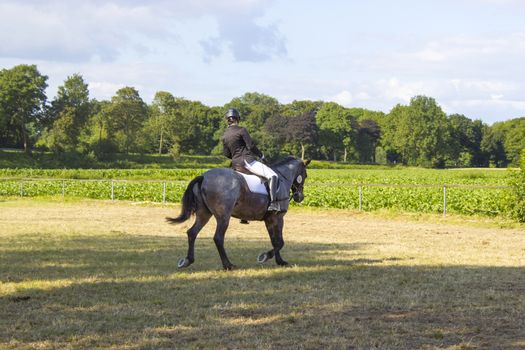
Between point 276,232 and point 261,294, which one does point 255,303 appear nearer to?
point 261,294

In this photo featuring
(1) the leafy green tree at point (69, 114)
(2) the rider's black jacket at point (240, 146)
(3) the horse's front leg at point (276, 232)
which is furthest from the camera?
(1) the leafy green tree at point (69, 114)

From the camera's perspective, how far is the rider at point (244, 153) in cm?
1048

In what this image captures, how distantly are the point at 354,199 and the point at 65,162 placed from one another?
50.3 meters

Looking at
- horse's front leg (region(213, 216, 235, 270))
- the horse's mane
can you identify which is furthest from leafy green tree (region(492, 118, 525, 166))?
horse's front leg (region(213, 216, 235, 270))

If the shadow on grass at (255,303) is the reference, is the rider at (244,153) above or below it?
above

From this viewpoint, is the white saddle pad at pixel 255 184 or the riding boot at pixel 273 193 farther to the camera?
the riding boot at pixel 273 193

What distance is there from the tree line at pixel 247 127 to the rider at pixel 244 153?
157 ft

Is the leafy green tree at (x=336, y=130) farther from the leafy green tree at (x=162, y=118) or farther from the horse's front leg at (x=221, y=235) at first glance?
the horse's front leg at (x=221, y=235)

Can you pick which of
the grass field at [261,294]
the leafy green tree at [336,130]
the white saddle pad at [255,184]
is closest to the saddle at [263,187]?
the white saddle pad at [255,184]

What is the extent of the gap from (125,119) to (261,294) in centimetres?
7923

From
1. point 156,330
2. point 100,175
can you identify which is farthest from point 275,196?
point 100,175

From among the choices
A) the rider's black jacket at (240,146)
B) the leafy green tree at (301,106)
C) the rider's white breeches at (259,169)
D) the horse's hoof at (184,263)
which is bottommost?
the horse's hoof at (184,263)

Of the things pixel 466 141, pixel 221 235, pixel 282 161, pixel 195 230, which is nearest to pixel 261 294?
pixel 221 235

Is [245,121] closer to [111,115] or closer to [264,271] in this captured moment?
[111,115]
